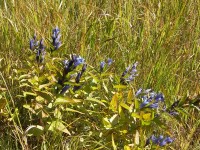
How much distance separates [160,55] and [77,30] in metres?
0.44

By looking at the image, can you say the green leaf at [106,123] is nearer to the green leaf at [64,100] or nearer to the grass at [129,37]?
the green leaf at [64,100]

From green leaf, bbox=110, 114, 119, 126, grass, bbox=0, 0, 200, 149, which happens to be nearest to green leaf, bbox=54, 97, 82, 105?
green leaf, bbox=110, 114, 119, 126

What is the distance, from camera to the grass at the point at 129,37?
186cm

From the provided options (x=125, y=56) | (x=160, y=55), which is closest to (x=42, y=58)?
(x=125, y=56)

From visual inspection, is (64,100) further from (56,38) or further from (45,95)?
(56,38)

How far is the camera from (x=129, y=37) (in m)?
2.10

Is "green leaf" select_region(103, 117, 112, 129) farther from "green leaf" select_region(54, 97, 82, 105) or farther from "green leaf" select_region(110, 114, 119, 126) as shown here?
"green leaf" select_region(54, 97, 82, 105)

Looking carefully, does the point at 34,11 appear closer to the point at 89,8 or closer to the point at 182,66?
the point at 89,8

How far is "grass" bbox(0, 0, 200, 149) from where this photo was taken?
186cm

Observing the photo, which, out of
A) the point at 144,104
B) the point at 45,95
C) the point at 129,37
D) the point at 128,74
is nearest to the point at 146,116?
the point at 144,104

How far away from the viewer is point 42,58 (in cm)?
149

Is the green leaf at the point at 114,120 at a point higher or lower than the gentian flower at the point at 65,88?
lower

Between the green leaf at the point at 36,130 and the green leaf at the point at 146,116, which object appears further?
the green leaf at the point at 36,130

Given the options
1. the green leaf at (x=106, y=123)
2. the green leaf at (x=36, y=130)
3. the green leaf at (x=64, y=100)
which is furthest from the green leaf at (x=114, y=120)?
the green leaf at (x=36, y=130)
